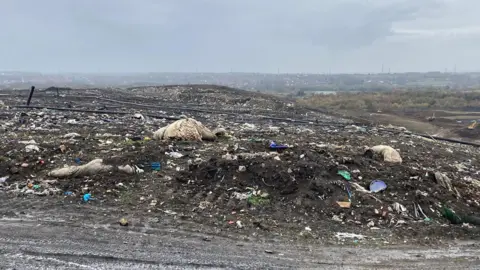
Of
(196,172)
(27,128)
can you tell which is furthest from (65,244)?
(27,128)

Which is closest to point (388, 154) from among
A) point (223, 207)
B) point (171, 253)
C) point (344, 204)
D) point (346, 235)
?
point (344, 204)

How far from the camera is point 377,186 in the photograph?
5.49 metres

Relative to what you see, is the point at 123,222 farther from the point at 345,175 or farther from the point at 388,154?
the point at 388,154

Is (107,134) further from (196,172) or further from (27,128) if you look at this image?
(196,172)

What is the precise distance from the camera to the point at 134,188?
17.7 feet

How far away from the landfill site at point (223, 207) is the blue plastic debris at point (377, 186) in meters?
0.01

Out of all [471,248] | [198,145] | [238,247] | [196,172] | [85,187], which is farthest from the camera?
[198,145]

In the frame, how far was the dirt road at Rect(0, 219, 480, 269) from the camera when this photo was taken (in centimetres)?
343

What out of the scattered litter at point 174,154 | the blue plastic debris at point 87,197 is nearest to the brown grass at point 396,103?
the scattered litter at point 174,154

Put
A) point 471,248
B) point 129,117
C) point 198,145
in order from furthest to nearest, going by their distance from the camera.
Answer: point 129,117 → point 198,145 → point 471,248

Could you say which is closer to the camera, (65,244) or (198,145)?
(65,244)

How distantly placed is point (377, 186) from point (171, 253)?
3260 mm

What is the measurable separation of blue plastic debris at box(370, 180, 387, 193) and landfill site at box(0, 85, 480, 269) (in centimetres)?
1

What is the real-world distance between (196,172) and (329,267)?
2.84m
